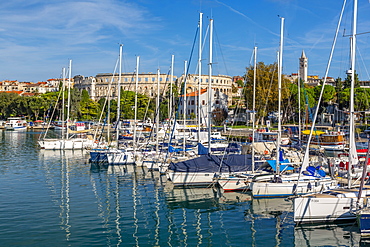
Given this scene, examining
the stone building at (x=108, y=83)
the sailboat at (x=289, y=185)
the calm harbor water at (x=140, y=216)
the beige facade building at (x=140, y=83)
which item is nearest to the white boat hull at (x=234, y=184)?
the calm harbor water at (x=140, y=216)

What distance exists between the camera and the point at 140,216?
21.0 m

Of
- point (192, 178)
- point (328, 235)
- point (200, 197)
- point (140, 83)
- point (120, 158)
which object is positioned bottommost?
point (328, 235)

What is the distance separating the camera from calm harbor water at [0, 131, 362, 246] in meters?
17.4

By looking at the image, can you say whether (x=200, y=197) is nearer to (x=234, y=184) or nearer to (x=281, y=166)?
(x=234, y=184)

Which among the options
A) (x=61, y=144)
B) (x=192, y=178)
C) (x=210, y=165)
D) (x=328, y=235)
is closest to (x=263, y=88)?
(x=61, y=144)

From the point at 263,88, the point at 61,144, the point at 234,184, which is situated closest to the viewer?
the point at 234,184

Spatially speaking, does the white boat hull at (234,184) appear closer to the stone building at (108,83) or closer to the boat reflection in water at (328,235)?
Answer: the boat reflection in water at (328,235)

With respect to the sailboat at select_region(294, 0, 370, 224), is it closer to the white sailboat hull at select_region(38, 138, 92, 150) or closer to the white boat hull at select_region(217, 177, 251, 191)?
the white boat hull at select_region(217, 177, 251, 191)

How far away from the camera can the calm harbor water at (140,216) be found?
684 inches

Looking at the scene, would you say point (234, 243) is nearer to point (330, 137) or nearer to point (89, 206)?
point (89, 206)

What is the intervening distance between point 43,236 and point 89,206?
5265mm

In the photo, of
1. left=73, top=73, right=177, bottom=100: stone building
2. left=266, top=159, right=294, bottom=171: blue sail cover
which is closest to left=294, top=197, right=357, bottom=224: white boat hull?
left=266, top=159, right=294, bottom=171: blue sail cover

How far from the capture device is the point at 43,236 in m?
17.7

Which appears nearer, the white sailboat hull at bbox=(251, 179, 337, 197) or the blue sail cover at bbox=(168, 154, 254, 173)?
the white sailboat hull at bbox=(251, 179, 337, 197)
